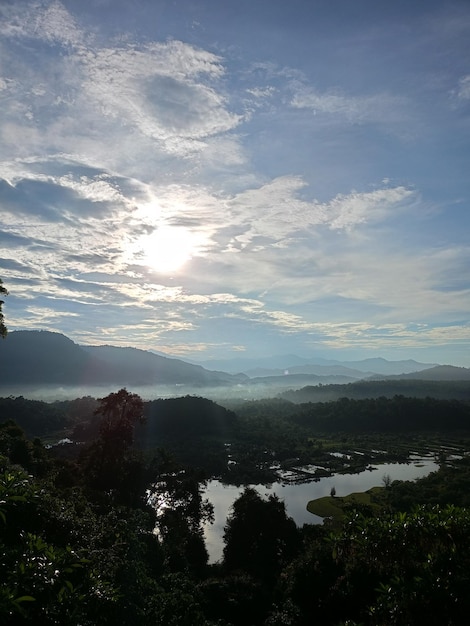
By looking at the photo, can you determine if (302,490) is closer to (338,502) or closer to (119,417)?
(338,502)

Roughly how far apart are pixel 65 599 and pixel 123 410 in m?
34.8

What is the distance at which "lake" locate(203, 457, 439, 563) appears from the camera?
6082 cm

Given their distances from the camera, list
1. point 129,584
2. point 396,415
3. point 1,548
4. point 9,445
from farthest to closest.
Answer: point 396,415, point 9,445, point 129,584, point 1,548

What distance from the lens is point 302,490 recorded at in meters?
85.9

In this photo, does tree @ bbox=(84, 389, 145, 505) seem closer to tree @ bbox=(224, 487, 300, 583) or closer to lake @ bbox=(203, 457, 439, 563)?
tree @ bbox=(224, 487, 300, 583)

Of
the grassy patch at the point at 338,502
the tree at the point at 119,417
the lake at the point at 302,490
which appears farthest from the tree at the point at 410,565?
the grassy patch at the point at 338,502

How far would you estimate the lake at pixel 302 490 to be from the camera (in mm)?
60819

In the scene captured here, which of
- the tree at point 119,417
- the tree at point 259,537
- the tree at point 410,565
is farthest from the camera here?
the tree at point 119,417

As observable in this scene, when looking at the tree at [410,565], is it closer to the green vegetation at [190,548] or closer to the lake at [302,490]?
the green vegetation at [190,548]

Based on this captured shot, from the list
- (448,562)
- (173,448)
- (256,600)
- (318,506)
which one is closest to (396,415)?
(173,448)

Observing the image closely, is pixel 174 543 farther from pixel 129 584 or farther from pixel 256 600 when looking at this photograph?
pixel 129 584

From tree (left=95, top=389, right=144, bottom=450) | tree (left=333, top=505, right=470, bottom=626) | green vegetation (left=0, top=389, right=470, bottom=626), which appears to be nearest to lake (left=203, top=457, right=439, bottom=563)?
green vegetation (left=0, top=389, right=470, bottom=626)

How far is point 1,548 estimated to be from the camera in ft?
28.2

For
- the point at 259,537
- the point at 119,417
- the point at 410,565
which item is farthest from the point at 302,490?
the point at 410,565
